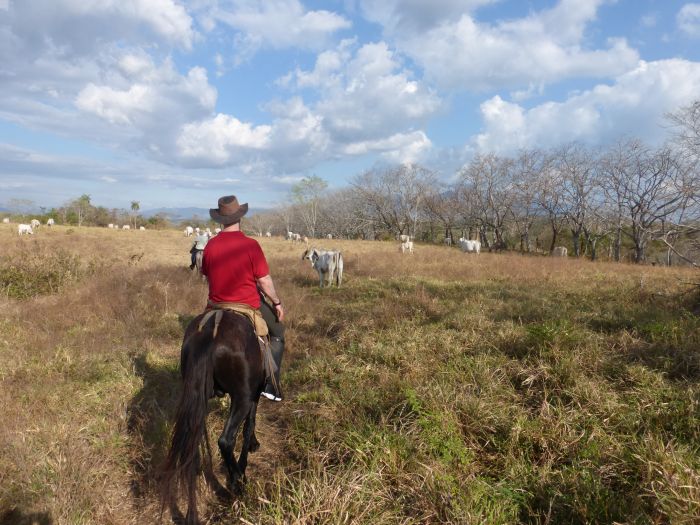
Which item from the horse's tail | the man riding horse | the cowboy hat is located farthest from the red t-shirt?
the horse's tail

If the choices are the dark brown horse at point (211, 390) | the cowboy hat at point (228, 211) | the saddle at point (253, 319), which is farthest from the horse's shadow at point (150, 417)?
the cowboy hat at point (228, 211)

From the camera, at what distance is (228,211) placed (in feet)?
12.3

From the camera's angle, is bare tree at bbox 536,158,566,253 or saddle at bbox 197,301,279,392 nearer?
saddle at bbox 197,301,279,392

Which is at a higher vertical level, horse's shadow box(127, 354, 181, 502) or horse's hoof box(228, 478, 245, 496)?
horse's shadow box(127, 354, 181, 502)

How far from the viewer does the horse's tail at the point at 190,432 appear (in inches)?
112

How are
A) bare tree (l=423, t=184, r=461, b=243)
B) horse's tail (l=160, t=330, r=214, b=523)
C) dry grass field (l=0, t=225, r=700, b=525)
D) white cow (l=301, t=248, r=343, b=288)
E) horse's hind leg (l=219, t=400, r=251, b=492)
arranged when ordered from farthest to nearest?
bare tree (l=423, t=184, r=461, b=243)
white cow (l=301, t=248, r=343, b=288)
horse's hind leg (l=219, t=400, r=251, b=492)
horse's tail (l=160, t=330, r=214, b=523)
dry grass field (l=0, t=225, r=700, b=525)

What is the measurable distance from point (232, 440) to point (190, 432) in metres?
0.40

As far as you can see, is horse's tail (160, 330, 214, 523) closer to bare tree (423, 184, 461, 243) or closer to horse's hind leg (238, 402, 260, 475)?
horse's hind leg (238, 402, 260, 475)

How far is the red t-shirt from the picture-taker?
11.7ft

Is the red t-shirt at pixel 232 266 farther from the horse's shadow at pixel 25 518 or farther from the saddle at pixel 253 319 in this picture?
the horse's shadow at pixel 25 518

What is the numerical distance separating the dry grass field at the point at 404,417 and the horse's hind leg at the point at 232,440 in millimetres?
147

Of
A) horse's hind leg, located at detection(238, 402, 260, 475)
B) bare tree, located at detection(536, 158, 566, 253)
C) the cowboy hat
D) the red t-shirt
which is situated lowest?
horse's hind leg, located at detection(238, 402, 260, 475)


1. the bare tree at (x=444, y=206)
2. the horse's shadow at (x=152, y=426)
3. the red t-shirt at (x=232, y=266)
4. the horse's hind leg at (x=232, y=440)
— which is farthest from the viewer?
the bare tree at (x=444, y=206)

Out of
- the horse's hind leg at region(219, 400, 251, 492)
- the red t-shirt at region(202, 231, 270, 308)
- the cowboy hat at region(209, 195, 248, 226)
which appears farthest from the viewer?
the cowboy hat at region(209, 195, 248, 226)
